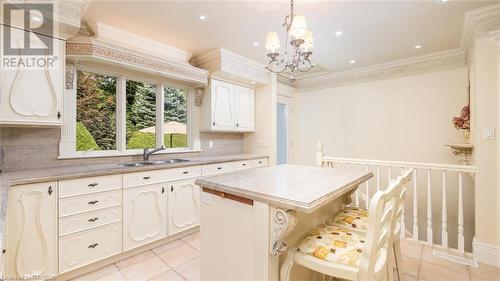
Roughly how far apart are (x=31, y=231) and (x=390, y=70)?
512cm

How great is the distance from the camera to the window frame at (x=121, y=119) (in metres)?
2.43

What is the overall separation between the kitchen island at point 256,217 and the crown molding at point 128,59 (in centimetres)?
184

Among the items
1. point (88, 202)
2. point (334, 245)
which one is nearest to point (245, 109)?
point (88, 202)

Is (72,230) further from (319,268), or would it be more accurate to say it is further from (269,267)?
(319,268)

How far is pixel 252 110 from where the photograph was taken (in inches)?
166

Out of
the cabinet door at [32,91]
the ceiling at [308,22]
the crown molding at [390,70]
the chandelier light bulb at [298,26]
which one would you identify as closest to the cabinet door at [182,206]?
the cabinet door at [32,91]

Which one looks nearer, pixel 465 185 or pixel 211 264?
pixel 211 264

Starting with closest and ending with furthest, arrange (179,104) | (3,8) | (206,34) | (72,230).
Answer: (3,8) → (72,230) → (206,34) → (179,104)

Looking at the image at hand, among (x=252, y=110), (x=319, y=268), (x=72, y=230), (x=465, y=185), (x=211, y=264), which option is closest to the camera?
(x=319, y=268)

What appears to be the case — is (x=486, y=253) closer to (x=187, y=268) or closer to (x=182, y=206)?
(x=187, y=268)

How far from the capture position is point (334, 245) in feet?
4.22

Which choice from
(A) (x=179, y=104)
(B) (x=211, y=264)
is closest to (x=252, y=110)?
(A) (x=179, y=104)

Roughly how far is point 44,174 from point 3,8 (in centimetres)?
136

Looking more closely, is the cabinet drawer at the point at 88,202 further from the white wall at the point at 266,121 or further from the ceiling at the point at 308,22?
the white wall at the point at 266,121
